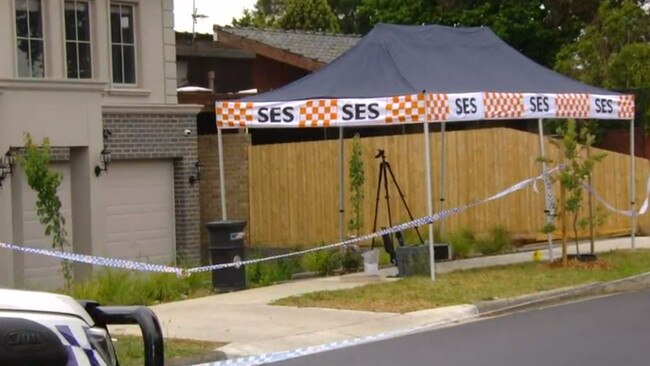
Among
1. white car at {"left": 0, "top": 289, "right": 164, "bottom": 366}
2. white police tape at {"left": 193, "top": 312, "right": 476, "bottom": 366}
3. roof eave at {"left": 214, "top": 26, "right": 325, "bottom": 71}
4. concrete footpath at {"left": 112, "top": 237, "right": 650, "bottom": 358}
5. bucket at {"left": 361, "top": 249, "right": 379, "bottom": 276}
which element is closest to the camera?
white car at {"left": 0, "top": 289, "right": 164, "bottom": 366}

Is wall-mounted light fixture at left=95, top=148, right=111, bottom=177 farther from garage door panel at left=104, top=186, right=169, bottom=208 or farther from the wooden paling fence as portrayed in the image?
the wooden paling fence

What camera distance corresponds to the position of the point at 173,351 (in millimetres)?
11609

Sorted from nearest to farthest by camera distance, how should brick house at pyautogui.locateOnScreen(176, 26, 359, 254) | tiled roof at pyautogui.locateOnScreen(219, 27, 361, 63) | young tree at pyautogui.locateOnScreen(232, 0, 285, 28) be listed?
brick house at pyautogui.locateOnScreen(176, 26, 359, 254) < tiled roof at pyautogui.locateOnScreen(219, 27, 361, 63) < young tree at pyautogui.locateOnScreen(232, 0, 285, 28)

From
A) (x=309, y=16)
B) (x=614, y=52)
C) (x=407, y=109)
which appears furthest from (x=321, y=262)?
(x=309, y=16)

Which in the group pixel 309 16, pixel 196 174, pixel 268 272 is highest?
pixel 309 16

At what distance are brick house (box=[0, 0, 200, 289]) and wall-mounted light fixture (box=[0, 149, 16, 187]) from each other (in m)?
0.06

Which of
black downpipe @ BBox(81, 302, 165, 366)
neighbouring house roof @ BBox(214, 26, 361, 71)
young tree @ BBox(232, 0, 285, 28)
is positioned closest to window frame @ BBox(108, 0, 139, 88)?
neighbouring house roof @ BBox(214, 26, 361, 71)

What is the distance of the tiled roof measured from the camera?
3000 cm

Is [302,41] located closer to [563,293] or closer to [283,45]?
[283,45]

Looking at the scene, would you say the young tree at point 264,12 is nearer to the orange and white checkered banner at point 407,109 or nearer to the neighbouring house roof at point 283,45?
the neighbouring house roof at point 283,45

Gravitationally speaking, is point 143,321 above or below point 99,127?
below

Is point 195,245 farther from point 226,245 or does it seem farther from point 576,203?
point 576,203

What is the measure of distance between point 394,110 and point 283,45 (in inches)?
552

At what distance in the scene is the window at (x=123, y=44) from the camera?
2139 centimetres
